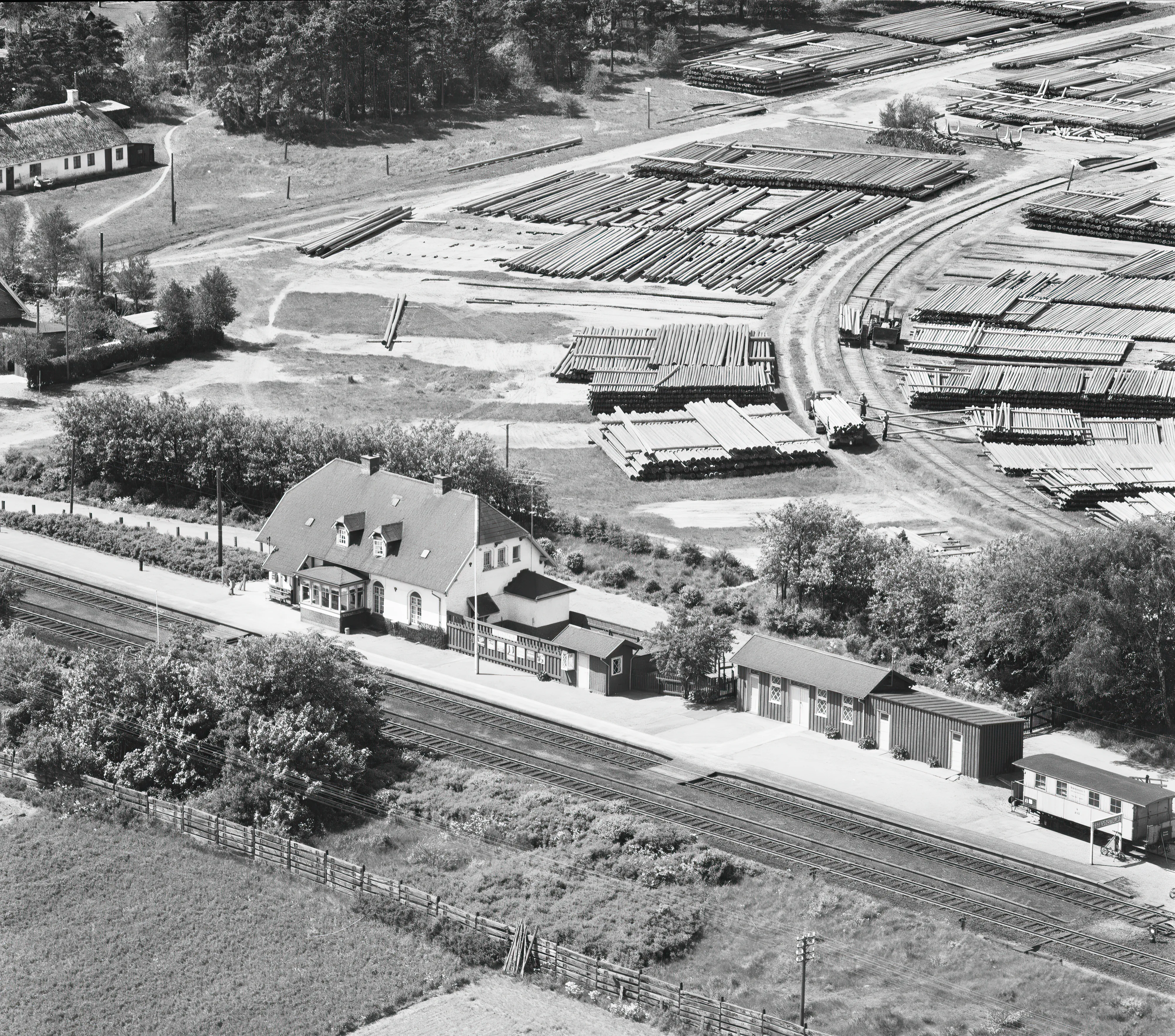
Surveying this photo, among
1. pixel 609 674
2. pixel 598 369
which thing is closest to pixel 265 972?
pixel 609 674

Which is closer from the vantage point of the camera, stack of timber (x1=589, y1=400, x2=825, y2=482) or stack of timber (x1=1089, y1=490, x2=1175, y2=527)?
stack of timber (x1=1089, y1=490, x2=1175, y2=527)

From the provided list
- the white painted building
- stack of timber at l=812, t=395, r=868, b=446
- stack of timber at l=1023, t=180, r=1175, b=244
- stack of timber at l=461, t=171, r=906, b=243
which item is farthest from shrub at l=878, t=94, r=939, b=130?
the white painted building

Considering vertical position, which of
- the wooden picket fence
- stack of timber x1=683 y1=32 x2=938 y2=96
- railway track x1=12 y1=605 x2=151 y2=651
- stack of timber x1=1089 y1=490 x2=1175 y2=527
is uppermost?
stack of timber x1=683 y1=32 x2=938 y2=96

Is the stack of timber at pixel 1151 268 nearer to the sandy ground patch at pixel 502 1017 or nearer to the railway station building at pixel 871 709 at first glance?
the railway station building at pixel 871 709

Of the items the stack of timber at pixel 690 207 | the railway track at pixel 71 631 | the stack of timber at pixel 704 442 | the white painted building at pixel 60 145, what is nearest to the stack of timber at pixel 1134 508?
the stack of timber at pixel 704 442

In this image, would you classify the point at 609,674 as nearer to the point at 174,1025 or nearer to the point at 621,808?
the point at 621,808

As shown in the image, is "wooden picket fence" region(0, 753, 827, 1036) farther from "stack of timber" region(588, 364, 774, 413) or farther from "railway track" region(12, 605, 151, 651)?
"stack of timber" region(588, 364, 774, 413)

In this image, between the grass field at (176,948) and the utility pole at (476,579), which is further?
the utility pole at (476,579)
